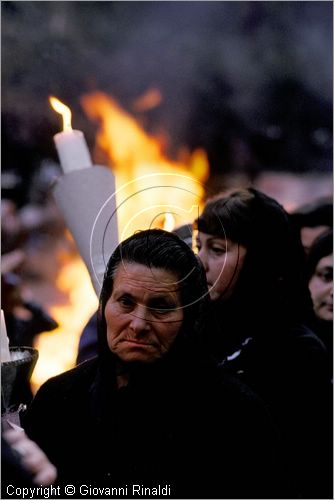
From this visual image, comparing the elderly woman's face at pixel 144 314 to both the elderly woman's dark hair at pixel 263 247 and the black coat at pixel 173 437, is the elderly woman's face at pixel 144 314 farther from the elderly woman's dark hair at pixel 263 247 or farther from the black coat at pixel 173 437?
the elderly woman's dark hair at pixel 263 247

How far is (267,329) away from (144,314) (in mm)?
646

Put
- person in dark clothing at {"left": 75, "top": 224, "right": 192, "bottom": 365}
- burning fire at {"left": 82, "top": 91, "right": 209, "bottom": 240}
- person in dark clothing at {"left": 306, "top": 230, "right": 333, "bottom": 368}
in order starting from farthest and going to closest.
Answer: person in dark clothing at {"left": 306, "top": 230, "right": 333, "bottom": 368} < person in dark clothing at {"left": 75, "top": 224, "right": 192, "bottom": 365} < burning fire at {"left": 82, "top": 91, "right": 209, "bottom": 240}

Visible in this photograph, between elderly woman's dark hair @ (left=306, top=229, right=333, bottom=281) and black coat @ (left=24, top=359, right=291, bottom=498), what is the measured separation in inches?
46.6

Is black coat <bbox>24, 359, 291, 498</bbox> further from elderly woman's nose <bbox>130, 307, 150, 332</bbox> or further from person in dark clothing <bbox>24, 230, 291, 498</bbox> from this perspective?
elderly woman's nose <bbox>130, 307, 150, 332</bbox>

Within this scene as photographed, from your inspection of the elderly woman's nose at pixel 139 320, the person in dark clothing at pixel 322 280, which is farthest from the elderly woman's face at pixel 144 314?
the person in dark clothing at pixel 322 280

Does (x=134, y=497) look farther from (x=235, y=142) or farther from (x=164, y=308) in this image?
(x=235, y=142)

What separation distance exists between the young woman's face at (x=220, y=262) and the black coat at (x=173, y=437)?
1.34 feet

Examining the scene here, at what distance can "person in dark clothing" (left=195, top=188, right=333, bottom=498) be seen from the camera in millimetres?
2262

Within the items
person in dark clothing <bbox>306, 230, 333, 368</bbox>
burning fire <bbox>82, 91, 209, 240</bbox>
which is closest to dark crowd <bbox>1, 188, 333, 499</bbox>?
Answer: burning fire <bbox>82, 91, 209, 240</bbox>

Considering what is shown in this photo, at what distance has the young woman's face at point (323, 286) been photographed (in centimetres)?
297

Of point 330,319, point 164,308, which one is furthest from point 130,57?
point 164,308

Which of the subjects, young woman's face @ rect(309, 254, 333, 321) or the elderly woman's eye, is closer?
the elderly woman's eye

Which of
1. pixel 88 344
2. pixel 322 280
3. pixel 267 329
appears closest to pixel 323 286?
pixel 322 280

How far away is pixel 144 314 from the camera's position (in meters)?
1.86
